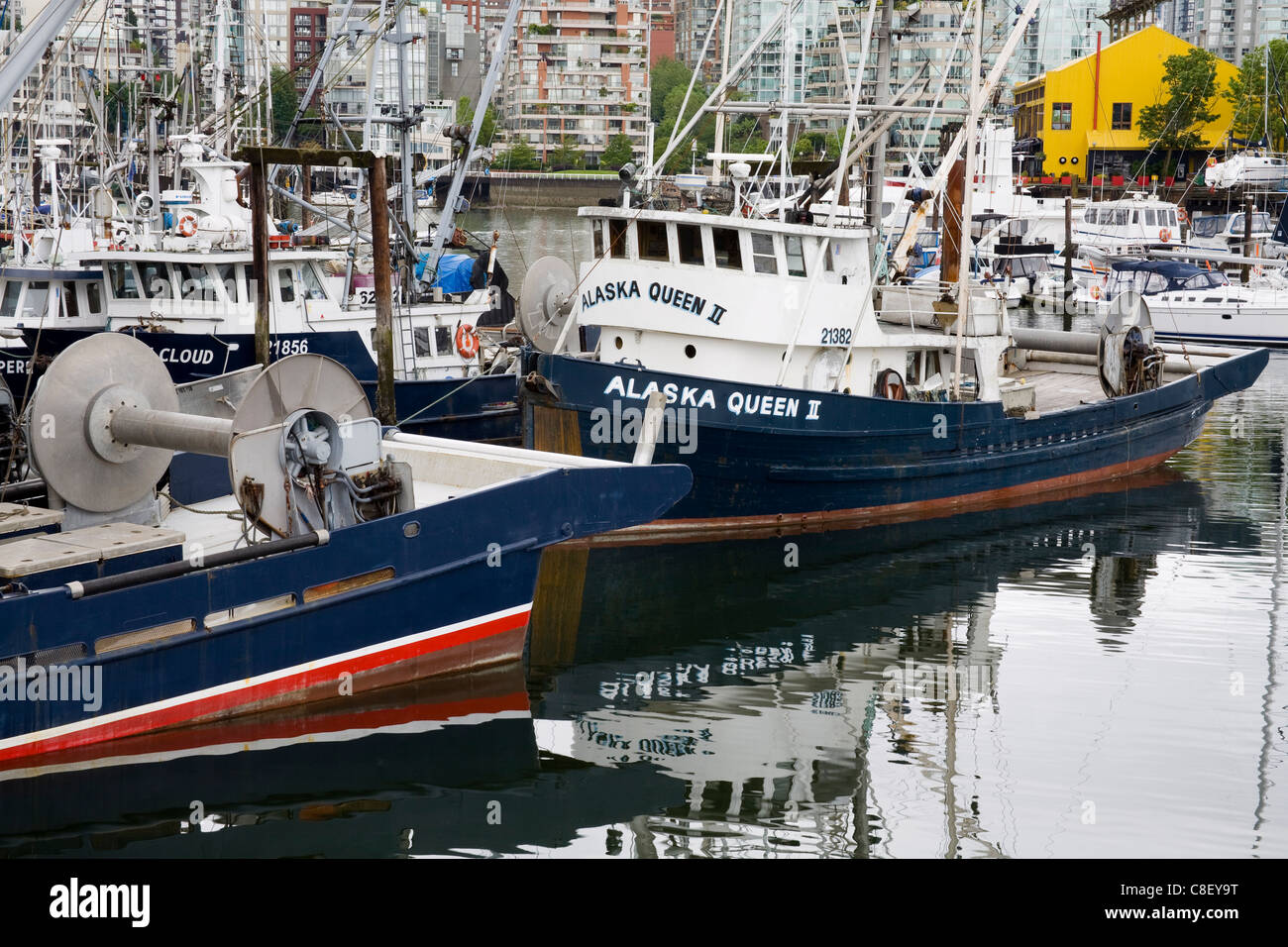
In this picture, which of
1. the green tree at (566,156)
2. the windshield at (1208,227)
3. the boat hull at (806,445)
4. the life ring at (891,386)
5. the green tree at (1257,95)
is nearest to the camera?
the boat hull at (806,445)

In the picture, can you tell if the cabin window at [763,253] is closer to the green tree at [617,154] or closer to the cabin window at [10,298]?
the cabin window at [10,298]

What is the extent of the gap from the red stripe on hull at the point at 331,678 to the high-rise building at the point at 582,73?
81.9 metres

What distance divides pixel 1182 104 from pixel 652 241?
6166 cm

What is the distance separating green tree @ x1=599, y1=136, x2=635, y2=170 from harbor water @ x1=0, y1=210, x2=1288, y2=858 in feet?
238

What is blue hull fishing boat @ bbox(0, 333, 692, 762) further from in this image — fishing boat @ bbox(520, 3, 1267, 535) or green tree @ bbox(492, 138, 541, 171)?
green tree @ bbox(492, 138, 541, 171)

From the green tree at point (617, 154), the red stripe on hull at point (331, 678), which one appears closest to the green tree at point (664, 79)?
the green tree at point (617, 154)

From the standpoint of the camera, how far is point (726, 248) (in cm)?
1731

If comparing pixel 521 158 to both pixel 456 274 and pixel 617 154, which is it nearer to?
pixel 617 154

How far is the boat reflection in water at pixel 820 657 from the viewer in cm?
1005

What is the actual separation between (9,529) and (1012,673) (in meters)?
8.61

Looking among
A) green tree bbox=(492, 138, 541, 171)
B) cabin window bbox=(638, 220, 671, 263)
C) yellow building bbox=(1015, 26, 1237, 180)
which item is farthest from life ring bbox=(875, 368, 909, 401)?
green tree bbox=(492, 138, 541, 171)

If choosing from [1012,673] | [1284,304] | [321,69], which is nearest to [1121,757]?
[1012,673]

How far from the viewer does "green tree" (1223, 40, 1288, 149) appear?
71.6 m

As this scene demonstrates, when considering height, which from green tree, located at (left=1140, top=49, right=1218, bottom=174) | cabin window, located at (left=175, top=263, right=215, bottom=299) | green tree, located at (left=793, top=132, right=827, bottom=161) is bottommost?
cabin window, located at (left=175, top=263, right=215, bottom=299)
